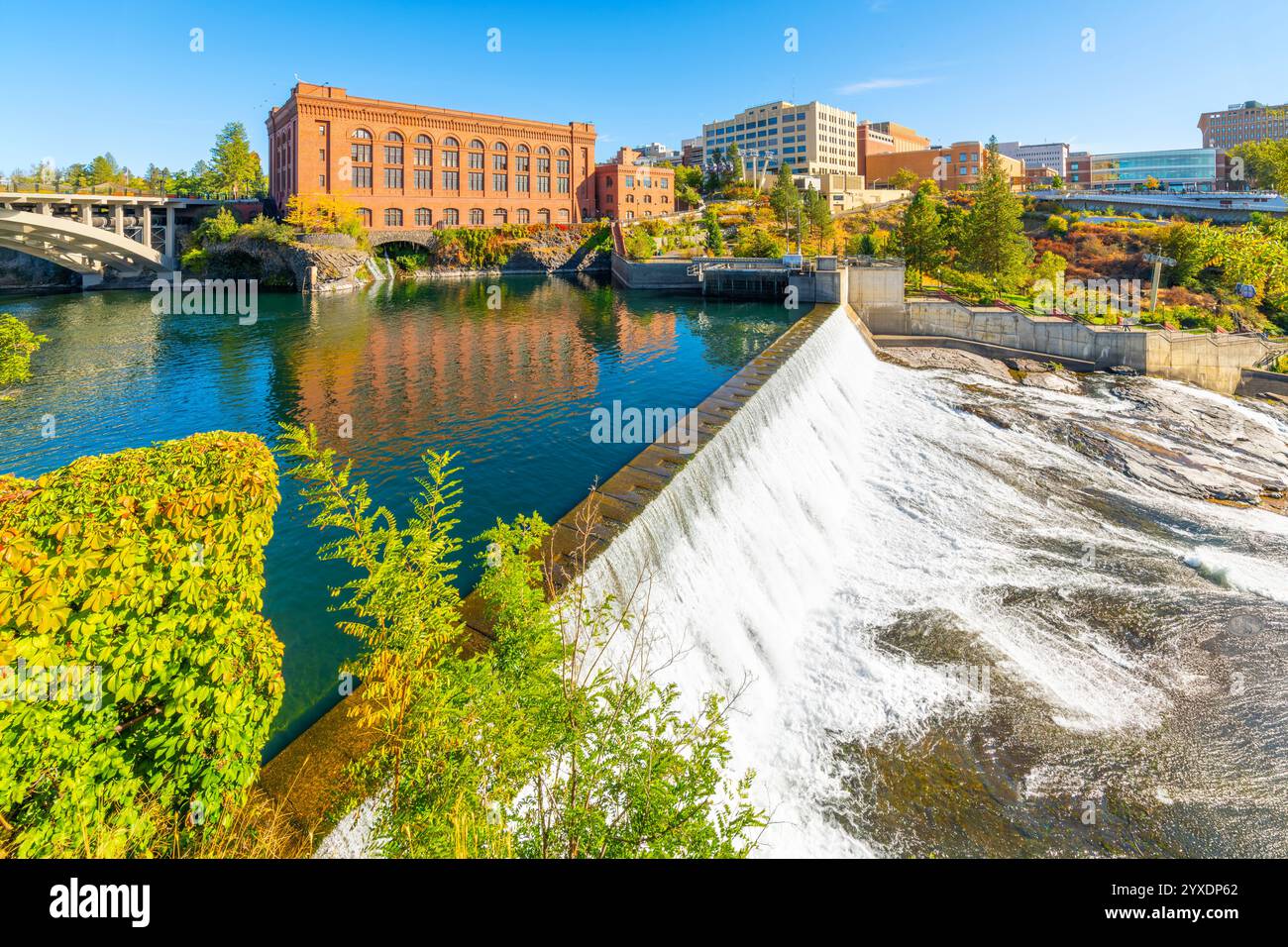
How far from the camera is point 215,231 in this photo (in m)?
66.8

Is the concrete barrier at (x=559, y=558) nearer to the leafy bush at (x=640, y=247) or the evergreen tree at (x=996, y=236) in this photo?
the evergreen tree at (x=996, y=236)

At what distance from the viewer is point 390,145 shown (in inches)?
3059

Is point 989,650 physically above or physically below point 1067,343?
below

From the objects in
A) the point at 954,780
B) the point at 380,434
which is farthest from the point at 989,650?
the point at 380,434

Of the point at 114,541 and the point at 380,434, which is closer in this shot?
the point at 114,541

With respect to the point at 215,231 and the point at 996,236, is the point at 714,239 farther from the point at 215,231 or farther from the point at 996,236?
the point at 215,231

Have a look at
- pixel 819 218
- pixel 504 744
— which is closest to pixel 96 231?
pixel 819 218

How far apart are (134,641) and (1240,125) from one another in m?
219

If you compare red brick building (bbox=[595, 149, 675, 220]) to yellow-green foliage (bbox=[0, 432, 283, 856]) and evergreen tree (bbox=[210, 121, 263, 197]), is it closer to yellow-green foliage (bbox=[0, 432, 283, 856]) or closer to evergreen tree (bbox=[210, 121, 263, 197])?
evergreen tree (bbox=[210, 121, 263, 197])

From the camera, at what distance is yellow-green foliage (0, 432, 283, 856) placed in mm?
4004

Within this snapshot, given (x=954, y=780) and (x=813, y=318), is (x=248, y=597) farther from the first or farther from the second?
(x=813, y=318)

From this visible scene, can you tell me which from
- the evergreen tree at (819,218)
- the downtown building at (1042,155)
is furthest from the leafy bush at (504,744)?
the downtown building at (1042,155)

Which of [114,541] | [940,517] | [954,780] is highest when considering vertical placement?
[114,541]
